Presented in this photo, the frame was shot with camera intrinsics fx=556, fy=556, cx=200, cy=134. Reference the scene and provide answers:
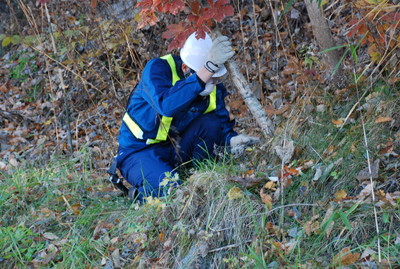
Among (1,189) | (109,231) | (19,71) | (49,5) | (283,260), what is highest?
(49,5)

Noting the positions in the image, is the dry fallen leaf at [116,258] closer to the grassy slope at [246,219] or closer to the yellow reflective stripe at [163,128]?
the grassy slope at [246,219]

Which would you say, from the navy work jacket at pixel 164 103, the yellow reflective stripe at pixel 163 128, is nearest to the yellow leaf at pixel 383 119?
the navy work jacket at pixel 164 103

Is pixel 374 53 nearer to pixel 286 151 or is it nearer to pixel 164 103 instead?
pixel 286 151

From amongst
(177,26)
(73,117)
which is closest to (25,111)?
(73,117)

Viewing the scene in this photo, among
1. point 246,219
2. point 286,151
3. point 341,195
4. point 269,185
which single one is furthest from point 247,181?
point 341,195

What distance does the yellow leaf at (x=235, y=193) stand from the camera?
348 centimetres

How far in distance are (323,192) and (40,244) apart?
2.04 meters

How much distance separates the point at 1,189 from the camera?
482 centimetres

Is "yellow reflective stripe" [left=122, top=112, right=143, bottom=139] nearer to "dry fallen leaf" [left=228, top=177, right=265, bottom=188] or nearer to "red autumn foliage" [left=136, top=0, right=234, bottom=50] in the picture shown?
"red autumn foliage" [left=136, top=0, right=234, bottom=50]

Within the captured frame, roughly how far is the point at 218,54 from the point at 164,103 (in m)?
0.57

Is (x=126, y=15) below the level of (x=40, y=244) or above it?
above

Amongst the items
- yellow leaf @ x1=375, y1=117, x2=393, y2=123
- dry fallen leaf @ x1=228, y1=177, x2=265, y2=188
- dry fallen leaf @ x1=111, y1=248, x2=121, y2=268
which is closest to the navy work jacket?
dry fallen leaf @ x1=228, y1=177, x2=265, y2=188

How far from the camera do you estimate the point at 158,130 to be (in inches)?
182

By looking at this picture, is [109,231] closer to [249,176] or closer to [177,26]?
[249,176]
